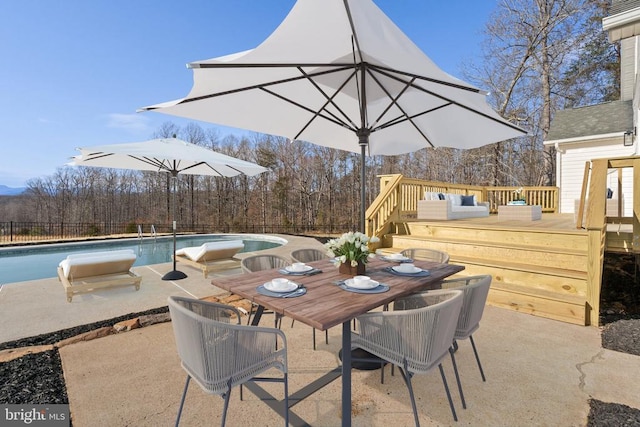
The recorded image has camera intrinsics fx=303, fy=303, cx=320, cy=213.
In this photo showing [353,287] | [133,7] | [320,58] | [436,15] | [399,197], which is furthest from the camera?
[436,15]

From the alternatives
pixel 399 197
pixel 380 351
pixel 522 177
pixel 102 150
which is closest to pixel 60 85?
pixel 102 150

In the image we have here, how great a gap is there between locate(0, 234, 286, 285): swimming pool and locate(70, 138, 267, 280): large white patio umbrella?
9.90 ft

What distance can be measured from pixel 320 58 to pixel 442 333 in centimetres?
223

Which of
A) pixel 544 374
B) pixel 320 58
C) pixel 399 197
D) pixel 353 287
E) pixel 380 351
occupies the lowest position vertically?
pixel 544 374

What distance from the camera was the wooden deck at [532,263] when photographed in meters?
3.85

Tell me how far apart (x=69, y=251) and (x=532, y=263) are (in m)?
12.7

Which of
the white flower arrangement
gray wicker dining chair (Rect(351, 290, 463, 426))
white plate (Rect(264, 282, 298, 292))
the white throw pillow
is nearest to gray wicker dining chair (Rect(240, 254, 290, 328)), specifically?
the white flower arrangement

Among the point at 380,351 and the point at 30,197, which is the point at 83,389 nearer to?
the point at 380,351

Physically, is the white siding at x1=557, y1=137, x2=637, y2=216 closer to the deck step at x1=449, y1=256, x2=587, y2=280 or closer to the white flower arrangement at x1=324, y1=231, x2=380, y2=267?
the deck step at x1=449, y1=256, x2=587, y2=280

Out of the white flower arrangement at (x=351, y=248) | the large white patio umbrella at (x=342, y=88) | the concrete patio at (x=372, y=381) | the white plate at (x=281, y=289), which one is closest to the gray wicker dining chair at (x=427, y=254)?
the concrete patio at (x=372, y=381)

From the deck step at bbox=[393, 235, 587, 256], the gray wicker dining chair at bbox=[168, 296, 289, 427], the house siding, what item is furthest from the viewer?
the house siding

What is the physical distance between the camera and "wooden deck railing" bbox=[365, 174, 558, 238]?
6.50 m

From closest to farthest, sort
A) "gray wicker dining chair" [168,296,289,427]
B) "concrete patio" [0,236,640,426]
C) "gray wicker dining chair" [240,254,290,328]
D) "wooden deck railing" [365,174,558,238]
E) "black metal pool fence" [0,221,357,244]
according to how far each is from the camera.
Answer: "gray wicker dining chair" [168,296,289,427] → "concrete patio" [0,236,640,426] → "gray wicker dining chair" [240,254,290,328] → "wooden deck railing" [365,174,558,238] → "black metal pool fence" [0,221,357,244]

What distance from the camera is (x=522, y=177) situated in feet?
54.5
